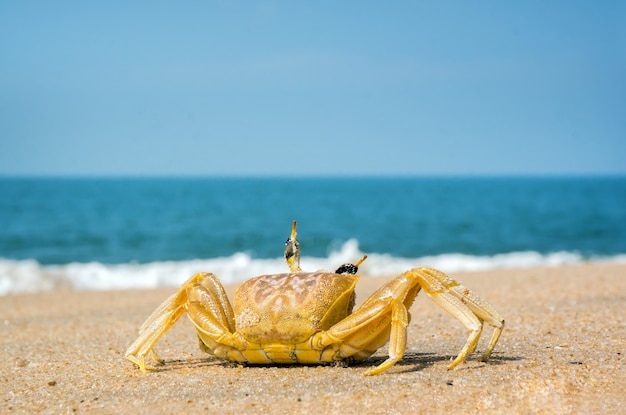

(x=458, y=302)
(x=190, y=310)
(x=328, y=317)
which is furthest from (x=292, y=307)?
(x=458, y=302)

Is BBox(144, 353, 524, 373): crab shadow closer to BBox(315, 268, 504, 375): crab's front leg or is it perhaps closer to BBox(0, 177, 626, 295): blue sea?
BBox(315, 268, 504, 375): crab's front leg

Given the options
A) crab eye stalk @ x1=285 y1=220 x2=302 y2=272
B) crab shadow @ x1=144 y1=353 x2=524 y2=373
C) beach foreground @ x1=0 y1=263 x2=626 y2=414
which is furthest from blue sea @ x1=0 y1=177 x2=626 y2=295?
crab eye stalk @ x1=285 y1=220 x2=302 y2=272

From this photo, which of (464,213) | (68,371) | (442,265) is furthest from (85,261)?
(464,213)

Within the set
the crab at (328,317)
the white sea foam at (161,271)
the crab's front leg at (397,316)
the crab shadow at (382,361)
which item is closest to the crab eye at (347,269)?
the crab at (328,317)

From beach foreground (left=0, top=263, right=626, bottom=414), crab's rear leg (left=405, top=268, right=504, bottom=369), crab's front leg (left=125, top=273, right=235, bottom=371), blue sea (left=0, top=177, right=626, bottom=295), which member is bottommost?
blue sea (left=0, top=177, right=626, bottom=295)

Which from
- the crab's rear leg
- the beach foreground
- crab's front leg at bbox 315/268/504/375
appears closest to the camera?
the beach foreground
